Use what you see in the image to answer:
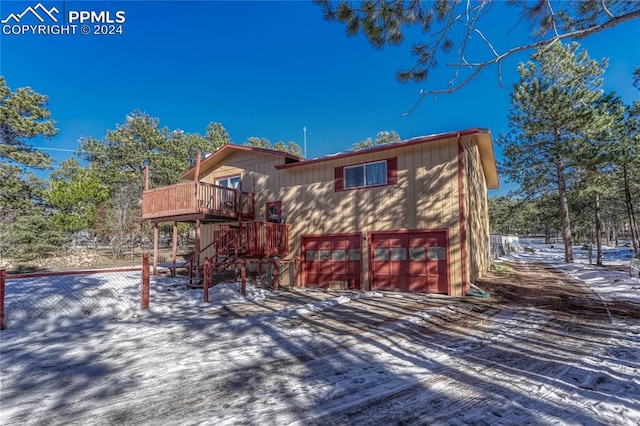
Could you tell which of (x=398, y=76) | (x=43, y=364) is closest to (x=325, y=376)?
(x=43, y=364)

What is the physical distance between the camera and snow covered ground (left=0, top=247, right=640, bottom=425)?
9.44 ft

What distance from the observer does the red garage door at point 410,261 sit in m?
9.95

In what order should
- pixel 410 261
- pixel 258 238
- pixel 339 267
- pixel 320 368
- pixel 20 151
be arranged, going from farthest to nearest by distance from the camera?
1. pixel 20 151
2. pixel 339 267
3. pixel 258 238
4. pixel 410 261
5. pixel 320 368

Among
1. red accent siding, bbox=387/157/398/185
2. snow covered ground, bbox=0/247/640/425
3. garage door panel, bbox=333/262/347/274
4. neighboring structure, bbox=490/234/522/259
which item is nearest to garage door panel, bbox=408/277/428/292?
garage door panel, bbox=333/262/347/274

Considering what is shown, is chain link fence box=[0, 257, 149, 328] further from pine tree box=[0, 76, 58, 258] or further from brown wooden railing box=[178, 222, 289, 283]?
pine tree box=[0, 76, 58, 258]

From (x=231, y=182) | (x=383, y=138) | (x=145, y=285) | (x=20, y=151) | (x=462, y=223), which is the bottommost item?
(x=145, y=285)

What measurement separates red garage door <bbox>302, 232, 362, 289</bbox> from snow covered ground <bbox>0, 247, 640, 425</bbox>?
13.6 feet

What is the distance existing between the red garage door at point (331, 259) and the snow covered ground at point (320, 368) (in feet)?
13.6

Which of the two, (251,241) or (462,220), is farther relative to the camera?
(251,241)

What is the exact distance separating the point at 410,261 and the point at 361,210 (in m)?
2.47

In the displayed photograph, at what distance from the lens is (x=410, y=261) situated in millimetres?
10445

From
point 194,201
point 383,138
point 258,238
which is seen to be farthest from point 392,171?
point 383,138

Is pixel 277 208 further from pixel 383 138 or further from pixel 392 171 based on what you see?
pixel 383 138

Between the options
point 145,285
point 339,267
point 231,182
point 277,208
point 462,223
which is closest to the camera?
point 145,285
